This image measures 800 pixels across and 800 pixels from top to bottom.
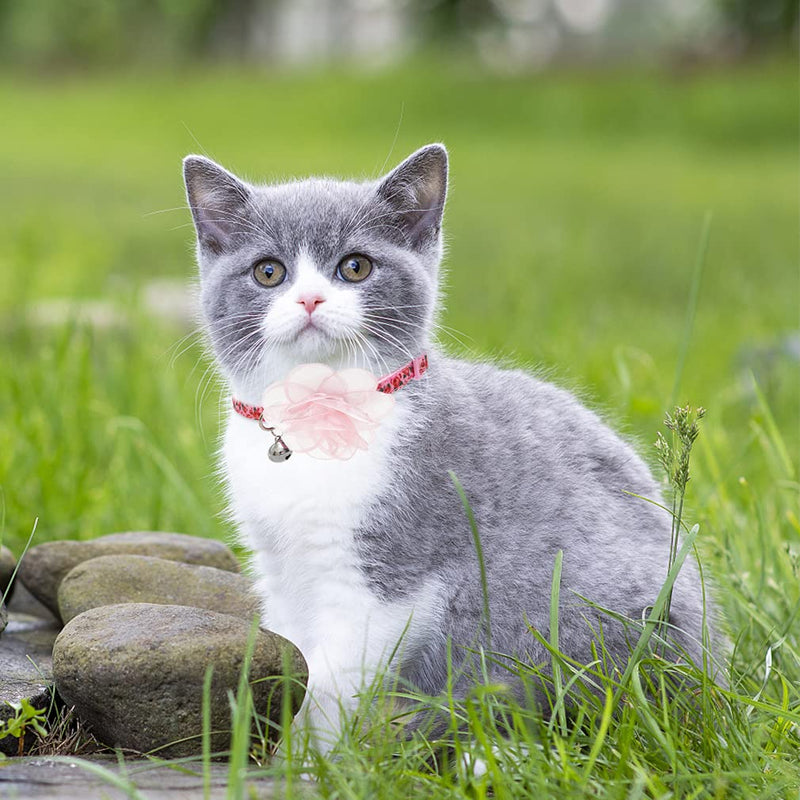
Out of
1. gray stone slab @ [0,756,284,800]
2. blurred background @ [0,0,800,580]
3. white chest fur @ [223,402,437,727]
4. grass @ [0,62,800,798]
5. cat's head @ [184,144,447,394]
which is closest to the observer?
gray stone slab @ [0,756,284,800]

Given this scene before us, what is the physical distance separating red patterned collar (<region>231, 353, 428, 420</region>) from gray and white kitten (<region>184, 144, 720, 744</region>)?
21 mm

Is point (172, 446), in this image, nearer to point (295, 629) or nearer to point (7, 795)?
point (295, 629)

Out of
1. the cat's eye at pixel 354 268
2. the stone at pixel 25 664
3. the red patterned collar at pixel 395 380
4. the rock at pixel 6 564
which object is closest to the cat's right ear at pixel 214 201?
the cat's eye at pixel 354 268

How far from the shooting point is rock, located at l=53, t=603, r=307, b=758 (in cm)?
205

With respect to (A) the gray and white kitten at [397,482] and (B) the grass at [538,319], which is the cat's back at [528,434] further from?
(B) the grass at [538,319]

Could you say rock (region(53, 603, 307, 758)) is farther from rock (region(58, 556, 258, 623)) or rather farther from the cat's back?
the cat's back

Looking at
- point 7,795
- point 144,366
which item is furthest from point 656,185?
point 7,795

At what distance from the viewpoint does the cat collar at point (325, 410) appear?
7.78 ft

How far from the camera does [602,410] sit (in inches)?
122

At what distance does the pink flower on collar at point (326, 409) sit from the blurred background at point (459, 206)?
44cm

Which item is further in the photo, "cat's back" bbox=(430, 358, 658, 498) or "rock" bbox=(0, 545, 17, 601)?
"rock" bbox=(0, 545, 17, 601)

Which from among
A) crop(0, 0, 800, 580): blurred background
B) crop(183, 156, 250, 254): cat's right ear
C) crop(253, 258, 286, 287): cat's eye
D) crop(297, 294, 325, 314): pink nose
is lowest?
crop(0, 0, 800, 580): blurred background

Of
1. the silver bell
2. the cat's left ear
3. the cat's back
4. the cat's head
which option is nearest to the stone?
the silver bell

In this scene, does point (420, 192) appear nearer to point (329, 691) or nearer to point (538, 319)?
point (329, 691)
